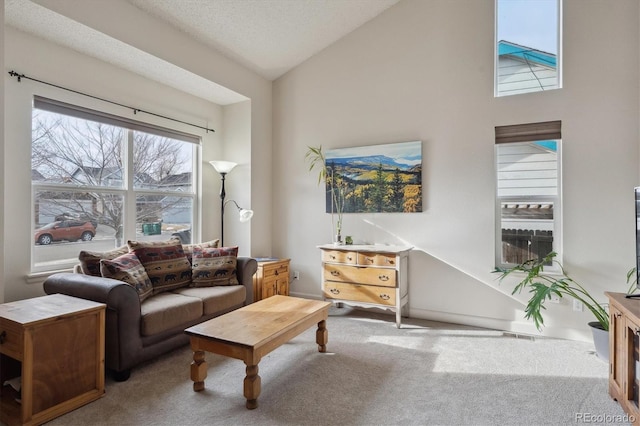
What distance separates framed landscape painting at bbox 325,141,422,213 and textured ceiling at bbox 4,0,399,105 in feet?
4.30

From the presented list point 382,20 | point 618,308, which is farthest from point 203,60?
point 618,308

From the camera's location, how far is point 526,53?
3473mm

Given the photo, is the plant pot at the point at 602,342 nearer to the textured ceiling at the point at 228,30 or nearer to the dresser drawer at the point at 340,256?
the dresser drawer at the point at 340,256

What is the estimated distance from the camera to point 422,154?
383 centimetres

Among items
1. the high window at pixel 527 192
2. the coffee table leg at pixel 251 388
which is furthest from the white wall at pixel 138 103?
the high window at pixel 527 192

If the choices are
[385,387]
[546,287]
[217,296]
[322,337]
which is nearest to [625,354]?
[546,287]

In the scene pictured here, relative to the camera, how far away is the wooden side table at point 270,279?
13.3 ft

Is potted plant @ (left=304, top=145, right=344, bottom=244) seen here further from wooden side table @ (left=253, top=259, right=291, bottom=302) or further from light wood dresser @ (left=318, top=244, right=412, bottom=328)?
wooden side table @ (left=253, top=259, right=291, bottom=302)

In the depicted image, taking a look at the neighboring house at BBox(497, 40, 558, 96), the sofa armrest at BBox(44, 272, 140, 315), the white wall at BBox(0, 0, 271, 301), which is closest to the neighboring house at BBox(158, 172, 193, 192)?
the white wall at BBox(0, 0, 271, 301)

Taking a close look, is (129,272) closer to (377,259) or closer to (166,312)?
(166,312)

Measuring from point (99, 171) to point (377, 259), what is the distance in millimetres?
2783

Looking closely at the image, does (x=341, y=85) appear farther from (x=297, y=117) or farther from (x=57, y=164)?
(x=57, y=164)

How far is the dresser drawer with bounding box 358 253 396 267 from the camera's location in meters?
3.54

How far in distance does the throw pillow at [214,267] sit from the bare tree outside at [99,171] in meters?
0.85
